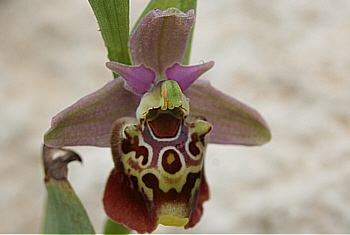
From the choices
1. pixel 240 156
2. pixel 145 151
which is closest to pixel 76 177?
pixel 240 156

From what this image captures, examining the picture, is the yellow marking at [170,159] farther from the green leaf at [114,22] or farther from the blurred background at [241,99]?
the blurred background at [241,99]

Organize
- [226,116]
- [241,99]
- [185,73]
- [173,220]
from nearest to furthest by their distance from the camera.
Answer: [173,220]
[185,73]
[226,116]
[241,99]

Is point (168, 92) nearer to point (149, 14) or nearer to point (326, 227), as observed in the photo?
point (149, 14)

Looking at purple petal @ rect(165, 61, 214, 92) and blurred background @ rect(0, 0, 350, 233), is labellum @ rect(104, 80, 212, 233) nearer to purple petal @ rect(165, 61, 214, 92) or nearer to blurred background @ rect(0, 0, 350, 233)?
purple petal @ rect(165, 61, 214, 92)

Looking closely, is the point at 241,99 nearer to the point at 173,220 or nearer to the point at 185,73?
the point at 185,73

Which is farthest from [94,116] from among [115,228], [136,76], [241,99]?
[241,99]

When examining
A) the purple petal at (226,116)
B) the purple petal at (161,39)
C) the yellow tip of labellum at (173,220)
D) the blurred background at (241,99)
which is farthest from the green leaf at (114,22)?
the blurred background at (241,99)

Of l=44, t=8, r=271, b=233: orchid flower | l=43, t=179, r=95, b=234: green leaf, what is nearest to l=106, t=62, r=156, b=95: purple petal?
l=44, t=8, r=271, b=233: orchid flower
